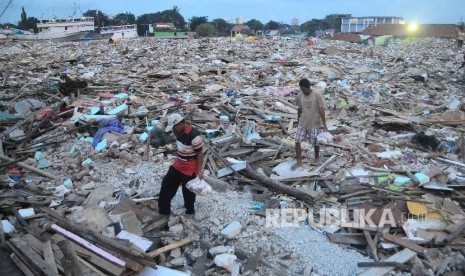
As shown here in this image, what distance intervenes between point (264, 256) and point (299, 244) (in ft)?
1.63

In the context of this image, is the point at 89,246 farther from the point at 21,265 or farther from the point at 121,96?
the point at 121,96

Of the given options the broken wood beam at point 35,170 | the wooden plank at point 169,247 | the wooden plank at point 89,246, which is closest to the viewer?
the wooden plank at point 89,246

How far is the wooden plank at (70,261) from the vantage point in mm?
3164

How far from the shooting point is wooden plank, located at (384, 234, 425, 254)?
4.08 m

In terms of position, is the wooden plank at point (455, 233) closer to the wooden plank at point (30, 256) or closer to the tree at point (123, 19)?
the wooden plank at point (30, 256)

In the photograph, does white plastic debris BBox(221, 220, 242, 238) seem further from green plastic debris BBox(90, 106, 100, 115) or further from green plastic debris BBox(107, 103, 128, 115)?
green plastic debris BBox(90, 106, 100, 115)

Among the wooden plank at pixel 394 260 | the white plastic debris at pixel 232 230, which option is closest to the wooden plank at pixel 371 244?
the wooden plank at pixel 394 260

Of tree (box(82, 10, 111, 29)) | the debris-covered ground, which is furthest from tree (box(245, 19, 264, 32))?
the debris-covered ground

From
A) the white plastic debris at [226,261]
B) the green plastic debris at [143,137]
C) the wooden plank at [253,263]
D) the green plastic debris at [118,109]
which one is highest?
the green plastic debris at [118,109]

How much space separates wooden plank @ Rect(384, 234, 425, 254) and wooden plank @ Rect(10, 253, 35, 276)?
3791 millimetres

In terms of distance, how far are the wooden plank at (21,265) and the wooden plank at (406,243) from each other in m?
3.79

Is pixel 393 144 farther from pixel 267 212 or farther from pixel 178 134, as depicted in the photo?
pixel 178 134

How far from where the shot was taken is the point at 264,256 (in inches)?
160

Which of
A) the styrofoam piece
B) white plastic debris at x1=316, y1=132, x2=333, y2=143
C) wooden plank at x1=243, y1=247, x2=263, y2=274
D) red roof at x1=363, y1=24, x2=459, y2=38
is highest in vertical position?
red roof at x1=363, y1=24, x2=459, y2=38
